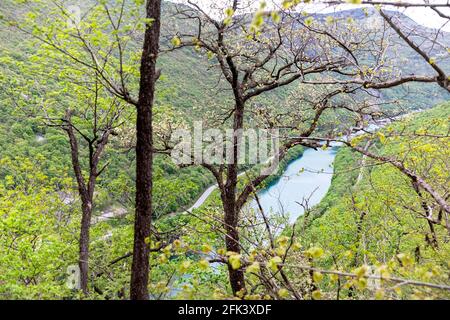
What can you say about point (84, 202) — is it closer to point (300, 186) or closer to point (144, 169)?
point (144, 169)

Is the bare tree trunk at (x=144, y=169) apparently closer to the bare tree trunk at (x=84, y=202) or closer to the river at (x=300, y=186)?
the bare tree trunk at (x=84, y=202)

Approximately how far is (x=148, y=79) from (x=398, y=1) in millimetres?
2495

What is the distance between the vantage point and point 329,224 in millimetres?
15391

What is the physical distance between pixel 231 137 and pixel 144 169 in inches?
164

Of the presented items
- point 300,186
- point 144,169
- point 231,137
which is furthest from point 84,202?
point 300,186

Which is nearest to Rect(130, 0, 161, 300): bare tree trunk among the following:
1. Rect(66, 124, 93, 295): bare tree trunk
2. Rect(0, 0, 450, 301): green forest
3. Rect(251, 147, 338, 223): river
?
Rect(0, 0, 450, 301): green forest

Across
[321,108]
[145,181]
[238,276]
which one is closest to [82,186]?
[238,276]

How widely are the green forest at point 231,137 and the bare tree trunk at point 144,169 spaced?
14mm

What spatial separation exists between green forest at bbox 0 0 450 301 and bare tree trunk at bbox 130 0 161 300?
0.6 inches

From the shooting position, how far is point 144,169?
13.7 ft

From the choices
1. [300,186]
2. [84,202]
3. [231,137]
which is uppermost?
[231,137]

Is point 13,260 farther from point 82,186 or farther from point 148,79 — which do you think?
point 148,79

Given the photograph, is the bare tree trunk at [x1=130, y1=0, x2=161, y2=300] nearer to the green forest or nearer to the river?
the green forest

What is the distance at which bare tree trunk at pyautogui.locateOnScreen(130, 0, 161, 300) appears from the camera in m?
4.12
